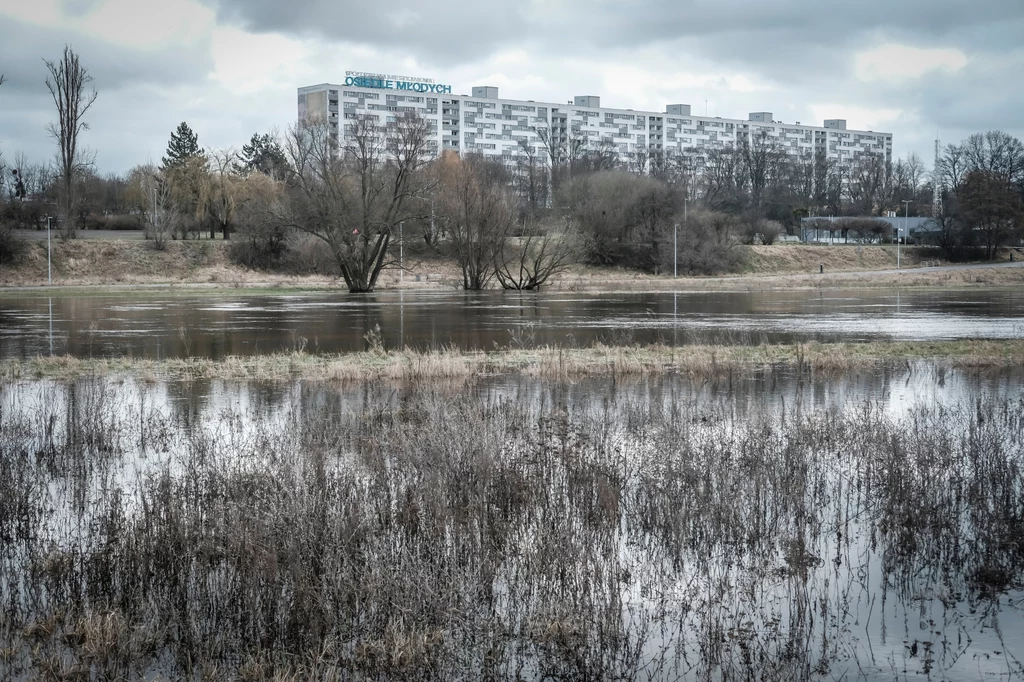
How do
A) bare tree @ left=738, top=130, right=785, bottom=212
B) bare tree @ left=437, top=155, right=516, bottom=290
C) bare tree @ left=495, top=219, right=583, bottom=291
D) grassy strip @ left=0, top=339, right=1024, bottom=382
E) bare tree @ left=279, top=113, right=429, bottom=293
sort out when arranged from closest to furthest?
grassy strip @ left=0, top=339, right=1024, bottom=382
bare tree @ left=279, top=113, right=429, bottom=293
bare tree @ left=437, top=155, right=516, bottom=290
bare tree @ left=495, top=219, right=583, bottom=291
bare tree @ left=738, top=130, right=785, bottom=212

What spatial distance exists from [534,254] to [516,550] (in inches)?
2309

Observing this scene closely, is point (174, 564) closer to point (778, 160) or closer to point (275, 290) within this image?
point (275, 290)

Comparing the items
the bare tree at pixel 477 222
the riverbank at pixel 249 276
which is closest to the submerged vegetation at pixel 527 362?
the bare tree at pixel 477 222

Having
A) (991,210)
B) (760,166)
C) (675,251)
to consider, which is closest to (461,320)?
(675,251)

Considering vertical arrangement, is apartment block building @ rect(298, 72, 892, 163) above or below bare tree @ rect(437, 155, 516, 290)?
above

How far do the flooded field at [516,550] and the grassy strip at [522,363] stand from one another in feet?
21.5

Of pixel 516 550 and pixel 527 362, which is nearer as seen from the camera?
pixel 516 550

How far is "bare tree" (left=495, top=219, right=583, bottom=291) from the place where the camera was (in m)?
65.4

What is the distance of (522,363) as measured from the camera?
21875 millimetres

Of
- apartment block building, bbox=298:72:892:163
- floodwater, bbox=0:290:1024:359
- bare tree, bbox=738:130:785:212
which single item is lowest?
floodwater, bbox=0:290:1024:359

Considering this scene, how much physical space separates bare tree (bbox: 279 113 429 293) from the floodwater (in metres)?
6.53

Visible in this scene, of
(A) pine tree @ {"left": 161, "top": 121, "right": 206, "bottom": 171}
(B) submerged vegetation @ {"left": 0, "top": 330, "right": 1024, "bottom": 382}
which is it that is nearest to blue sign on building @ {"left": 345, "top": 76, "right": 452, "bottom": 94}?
(A) pine tree @ {"left": 161, "top": 121, "right": 206, "bottom": 171}

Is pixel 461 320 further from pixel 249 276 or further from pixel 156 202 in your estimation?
pixel 156 202

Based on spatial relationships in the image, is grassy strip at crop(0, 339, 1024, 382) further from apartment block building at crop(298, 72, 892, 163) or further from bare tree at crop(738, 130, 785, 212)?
apartment block building at crop(298, 72, 892, 163)
